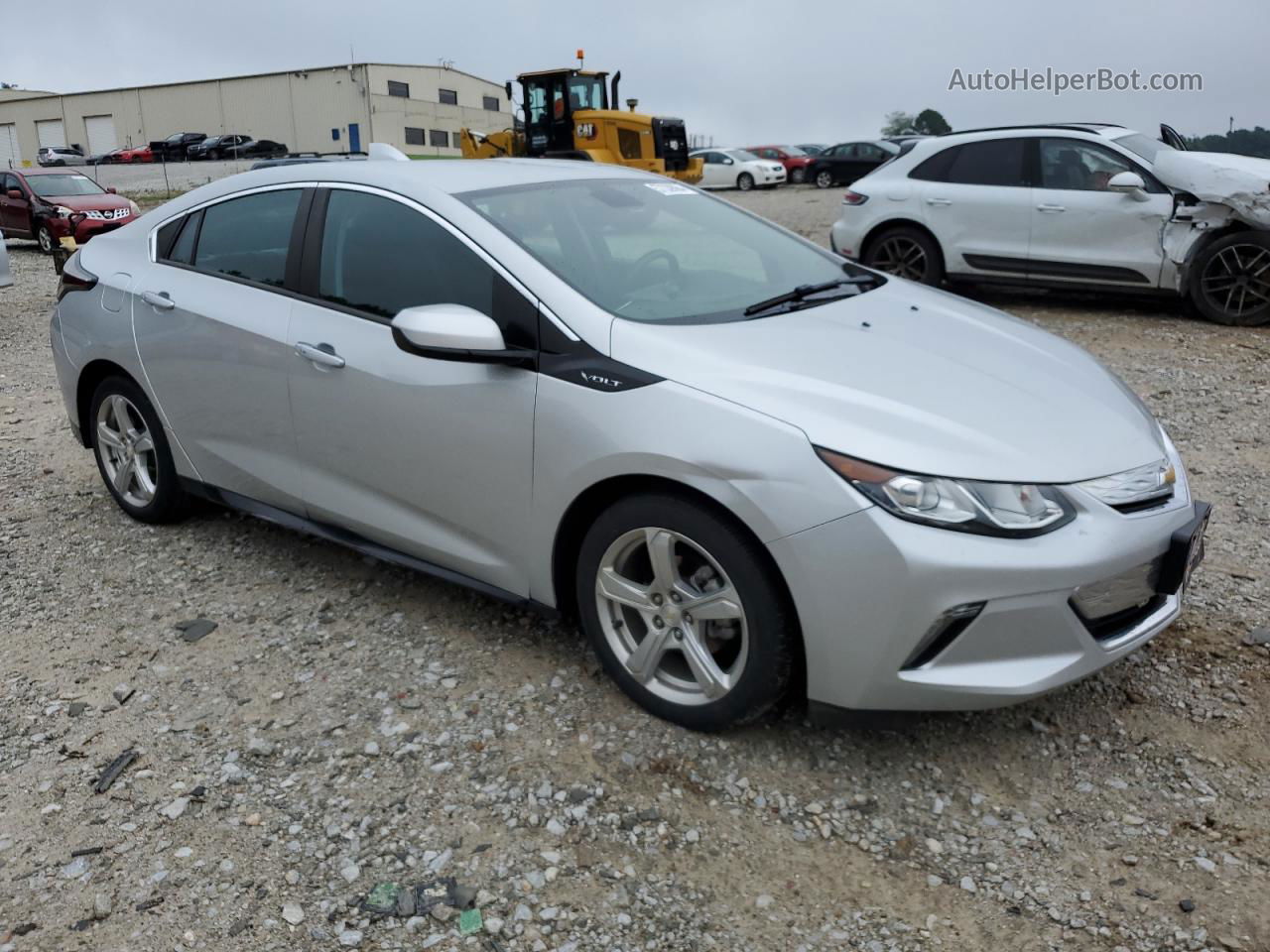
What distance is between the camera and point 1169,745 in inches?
120

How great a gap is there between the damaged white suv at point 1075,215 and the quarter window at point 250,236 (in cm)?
685

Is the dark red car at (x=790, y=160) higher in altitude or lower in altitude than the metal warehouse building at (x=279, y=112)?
lower

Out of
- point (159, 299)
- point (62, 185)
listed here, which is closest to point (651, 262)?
point (159, 299)

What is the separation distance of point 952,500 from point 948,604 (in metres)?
0.25

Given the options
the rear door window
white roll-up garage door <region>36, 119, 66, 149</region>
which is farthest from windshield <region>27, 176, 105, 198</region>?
white roll-up garage door <region>36, 119, 66, 149</region>

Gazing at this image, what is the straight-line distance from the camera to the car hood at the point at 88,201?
58.0ft

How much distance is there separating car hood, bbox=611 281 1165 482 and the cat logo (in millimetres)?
75

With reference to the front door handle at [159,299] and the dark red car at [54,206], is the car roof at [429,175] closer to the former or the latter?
the front door handle at [159,299]

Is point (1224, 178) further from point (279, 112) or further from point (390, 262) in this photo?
point (279, 112)

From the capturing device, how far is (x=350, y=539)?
3.86 m

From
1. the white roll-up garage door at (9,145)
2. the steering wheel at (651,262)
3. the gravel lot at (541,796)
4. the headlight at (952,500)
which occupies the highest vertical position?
the white roll-up garage door at (9,145)

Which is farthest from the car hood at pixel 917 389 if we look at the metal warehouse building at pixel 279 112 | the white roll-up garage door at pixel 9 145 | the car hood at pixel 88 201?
the white roll-up garage door at pixel 9 145

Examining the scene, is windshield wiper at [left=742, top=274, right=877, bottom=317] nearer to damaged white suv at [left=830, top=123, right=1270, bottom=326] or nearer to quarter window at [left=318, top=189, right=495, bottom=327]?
quarter window at [left=318, top=189, right=495, bottom=327]

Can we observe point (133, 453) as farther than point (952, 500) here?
Yes
